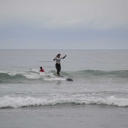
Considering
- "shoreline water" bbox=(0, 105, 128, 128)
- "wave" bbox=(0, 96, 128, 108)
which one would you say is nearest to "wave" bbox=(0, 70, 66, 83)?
"wave" bbox=(0, 96, 128, 108)

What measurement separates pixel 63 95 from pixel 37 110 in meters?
2.89

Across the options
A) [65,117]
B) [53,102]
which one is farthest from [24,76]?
[65,117]

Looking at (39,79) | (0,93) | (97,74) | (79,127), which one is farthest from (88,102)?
(97,74)

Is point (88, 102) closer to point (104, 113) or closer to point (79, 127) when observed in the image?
point (104, 113)

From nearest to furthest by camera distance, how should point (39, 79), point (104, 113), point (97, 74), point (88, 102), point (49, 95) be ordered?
point (104, 113), point (88, 102), point (49, 95), point (39, 79), point (97, 74)

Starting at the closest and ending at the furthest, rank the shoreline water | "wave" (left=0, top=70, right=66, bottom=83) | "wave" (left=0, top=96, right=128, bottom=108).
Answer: the shoreline water < "wave" (left=0, top=96, right=128, bottom=108) < "wave" (left=0, top=70, right=66, bottom=83)

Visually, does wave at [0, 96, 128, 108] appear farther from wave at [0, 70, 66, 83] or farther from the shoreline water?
wave at [0, 70, 66, 83]

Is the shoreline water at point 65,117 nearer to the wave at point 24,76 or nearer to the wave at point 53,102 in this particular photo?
the wave at point 53,102

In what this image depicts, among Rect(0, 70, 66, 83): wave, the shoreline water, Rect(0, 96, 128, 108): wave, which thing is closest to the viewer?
the shoreline water

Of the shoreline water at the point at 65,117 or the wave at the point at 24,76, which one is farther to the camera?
the wave at the point at 24,76

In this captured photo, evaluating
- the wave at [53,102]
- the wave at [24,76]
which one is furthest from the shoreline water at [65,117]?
the wave at [24,76]

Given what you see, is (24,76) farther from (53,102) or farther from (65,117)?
(65,117)

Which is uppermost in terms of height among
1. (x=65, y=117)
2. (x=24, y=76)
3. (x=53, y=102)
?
(x=24, y=76)

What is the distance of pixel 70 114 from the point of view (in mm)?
9609
